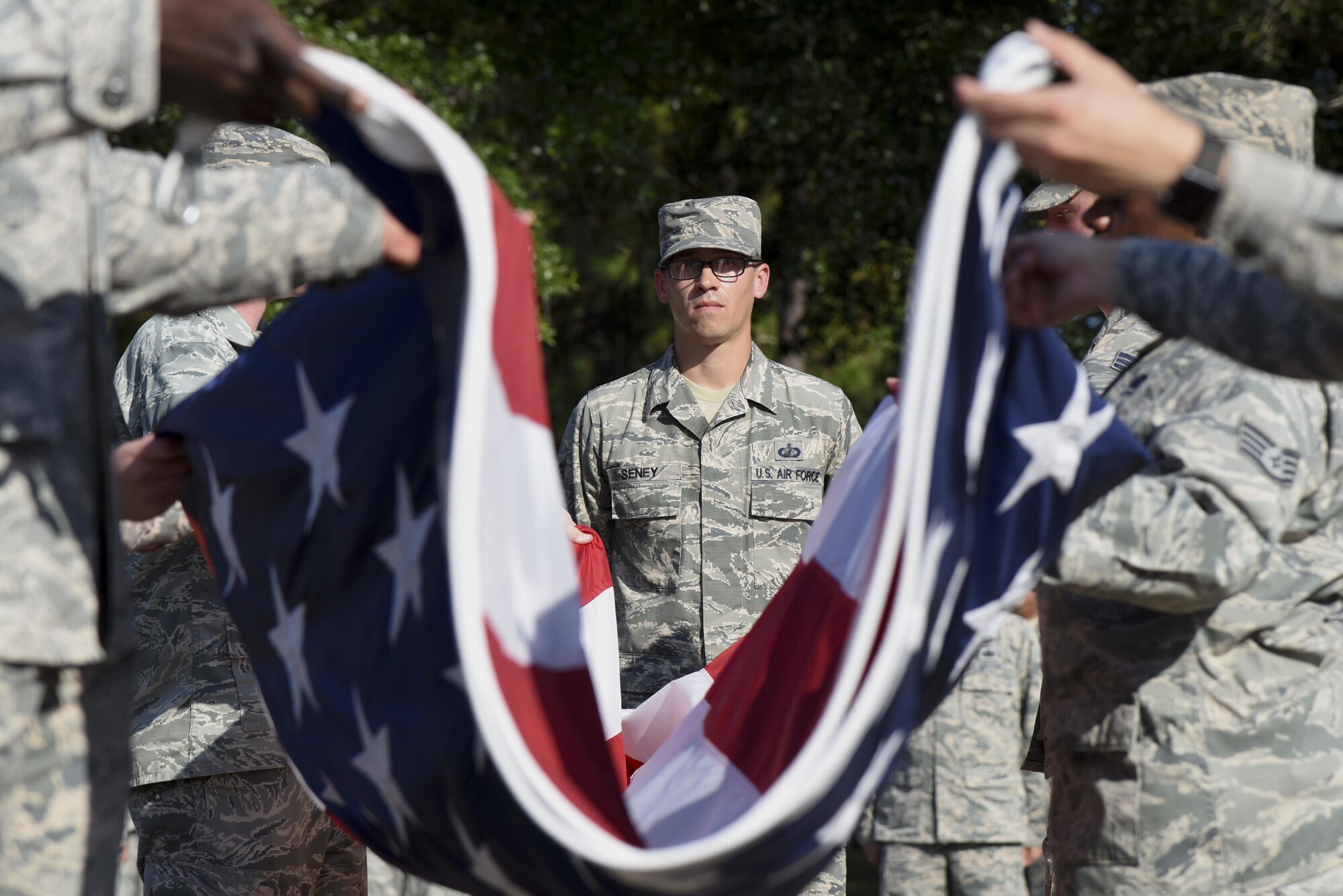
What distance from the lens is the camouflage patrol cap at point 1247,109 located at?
9.12 feet

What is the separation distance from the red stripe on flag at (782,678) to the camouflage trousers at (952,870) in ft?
7.23

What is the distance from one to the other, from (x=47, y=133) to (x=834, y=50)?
10.3 m

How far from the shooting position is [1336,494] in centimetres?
268

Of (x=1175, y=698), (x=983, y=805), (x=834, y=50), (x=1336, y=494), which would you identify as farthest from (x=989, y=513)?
(x=834, y=50)

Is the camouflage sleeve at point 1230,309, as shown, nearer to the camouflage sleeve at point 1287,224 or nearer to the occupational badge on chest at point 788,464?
the camouflage sleeve at point 1287,224

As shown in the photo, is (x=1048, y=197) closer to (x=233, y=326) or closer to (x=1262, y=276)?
(x=233, y=326)

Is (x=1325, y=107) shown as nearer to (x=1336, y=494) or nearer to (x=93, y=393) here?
(x=1336, y=494)

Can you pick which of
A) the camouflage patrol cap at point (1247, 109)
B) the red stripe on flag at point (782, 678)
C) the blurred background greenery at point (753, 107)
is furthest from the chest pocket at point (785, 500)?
the blurred background greenery at point (753, 107)

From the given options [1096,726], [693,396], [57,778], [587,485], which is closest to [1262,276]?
[1096,726]

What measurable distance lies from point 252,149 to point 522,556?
1980mm

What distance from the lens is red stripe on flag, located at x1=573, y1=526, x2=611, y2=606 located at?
4539 mm

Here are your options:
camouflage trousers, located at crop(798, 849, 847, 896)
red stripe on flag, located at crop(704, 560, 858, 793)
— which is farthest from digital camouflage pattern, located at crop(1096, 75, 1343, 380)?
camouflage trousers, located at crop(798, 849, 847, 896)

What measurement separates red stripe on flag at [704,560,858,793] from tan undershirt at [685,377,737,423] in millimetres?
2394

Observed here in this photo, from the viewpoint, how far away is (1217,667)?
266 centimetres
